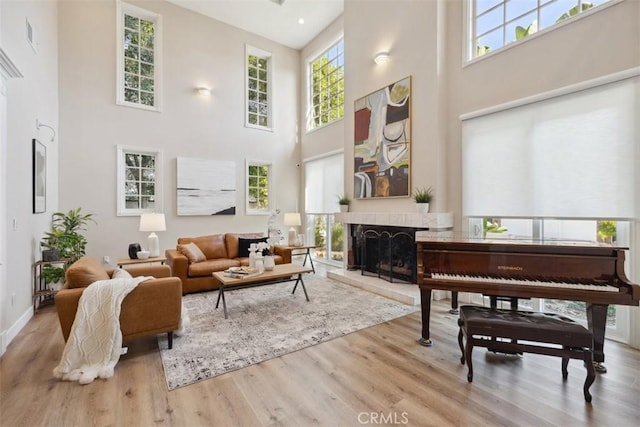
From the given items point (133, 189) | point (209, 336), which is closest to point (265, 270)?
point (209, 336)

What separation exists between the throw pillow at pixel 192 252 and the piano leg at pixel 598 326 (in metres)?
4.54

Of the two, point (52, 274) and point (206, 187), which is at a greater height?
point (206, 187)

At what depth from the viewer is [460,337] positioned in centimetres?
235

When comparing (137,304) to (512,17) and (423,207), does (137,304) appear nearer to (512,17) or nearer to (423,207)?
(423,207)

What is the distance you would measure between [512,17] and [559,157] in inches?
71.7

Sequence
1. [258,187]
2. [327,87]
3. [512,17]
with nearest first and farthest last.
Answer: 1. [512,17]
2. [327,87]
3. [258,187]

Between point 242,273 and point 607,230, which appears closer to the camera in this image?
point 607,230

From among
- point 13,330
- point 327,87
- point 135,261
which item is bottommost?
point 13,330

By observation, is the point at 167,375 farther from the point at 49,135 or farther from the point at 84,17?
the point at 84,17

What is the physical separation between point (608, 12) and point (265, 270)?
4.43m

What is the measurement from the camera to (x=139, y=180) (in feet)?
18.2

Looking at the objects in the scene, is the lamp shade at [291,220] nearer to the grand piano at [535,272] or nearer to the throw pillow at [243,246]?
the throw pillow at [243,246]

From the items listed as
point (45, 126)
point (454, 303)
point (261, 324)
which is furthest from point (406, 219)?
point (45, 126)

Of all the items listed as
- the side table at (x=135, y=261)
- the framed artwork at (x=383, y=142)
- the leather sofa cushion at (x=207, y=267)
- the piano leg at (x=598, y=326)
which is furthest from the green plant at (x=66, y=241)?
the piano leg at (x=598, y=326)
